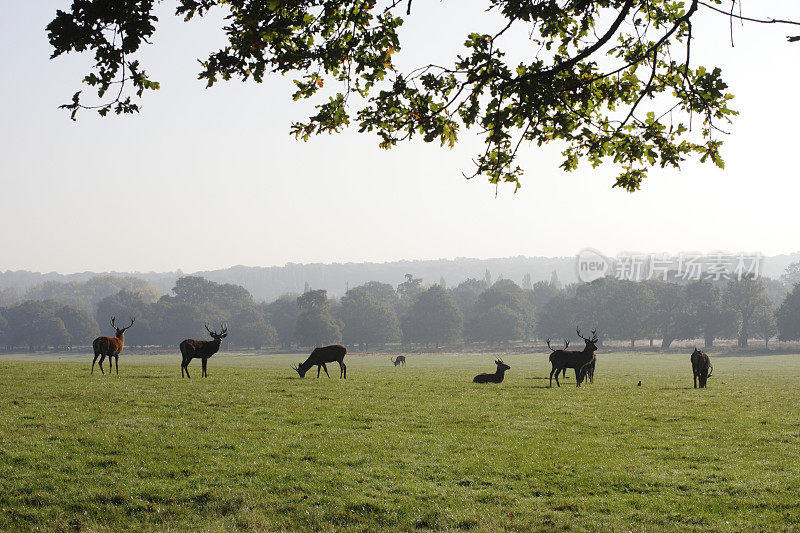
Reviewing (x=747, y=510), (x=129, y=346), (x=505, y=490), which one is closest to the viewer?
(x=747, y=510)

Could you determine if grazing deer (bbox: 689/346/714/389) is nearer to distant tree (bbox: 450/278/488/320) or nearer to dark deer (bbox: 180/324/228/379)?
dark deer (bbox: 180/324/228/379)

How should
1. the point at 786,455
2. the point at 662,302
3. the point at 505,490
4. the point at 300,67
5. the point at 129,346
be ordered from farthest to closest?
the point at 129,346, the point at 662,302, the point at 786,455, the point at 505,490, the point at 300,67

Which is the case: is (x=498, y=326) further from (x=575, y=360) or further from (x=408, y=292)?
(x=575, y=360)

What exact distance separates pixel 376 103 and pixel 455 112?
39.8 inches

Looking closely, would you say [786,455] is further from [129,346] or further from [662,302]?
[129,346]

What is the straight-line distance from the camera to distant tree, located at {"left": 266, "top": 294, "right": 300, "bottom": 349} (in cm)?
12725

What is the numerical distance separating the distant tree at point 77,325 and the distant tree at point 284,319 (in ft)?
121

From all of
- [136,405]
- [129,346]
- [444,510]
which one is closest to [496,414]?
[444,510]

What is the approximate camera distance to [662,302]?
111125 mm

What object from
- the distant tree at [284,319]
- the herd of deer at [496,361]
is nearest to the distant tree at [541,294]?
the distant tree at [284,319]

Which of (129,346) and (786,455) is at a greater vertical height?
(786,455)

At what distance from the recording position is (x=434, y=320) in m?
116

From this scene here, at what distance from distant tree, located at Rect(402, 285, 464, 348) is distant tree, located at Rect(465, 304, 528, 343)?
118 inches

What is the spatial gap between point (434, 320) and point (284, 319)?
3484cm
